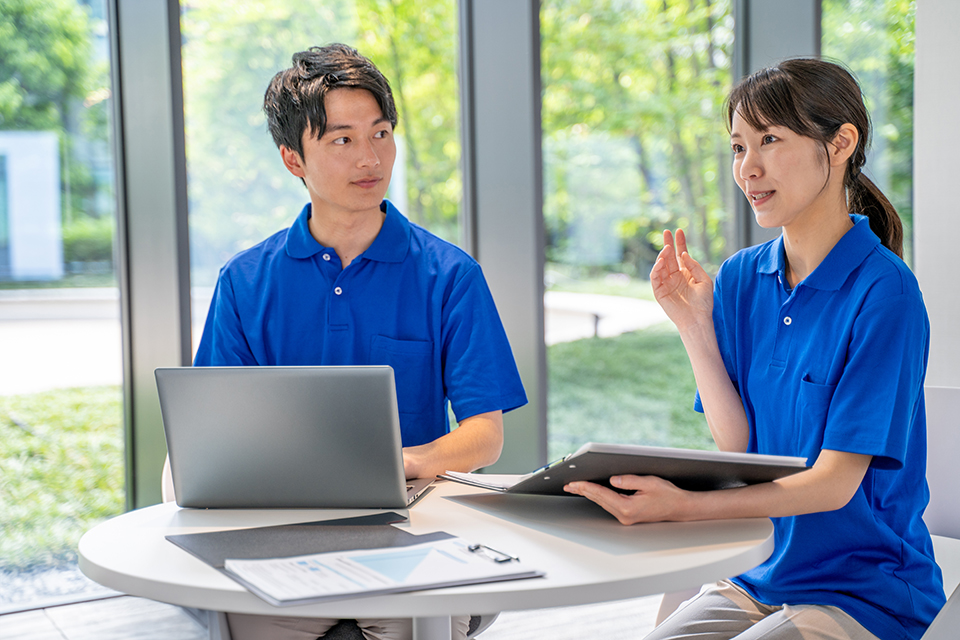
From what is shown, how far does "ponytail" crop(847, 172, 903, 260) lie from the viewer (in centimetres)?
149

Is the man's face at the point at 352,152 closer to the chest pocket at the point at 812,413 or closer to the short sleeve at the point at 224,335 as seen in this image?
the short sleeve at the point at 224,335

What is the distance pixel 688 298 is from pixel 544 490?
21.5 inches

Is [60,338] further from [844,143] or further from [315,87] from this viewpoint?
[844,143]

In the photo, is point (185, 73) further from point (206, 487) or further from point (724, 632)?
point (724, 632)

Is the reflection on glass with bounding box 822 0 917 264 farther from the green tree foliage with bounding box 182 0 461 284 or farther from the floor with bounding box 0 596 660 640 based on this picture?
the floor with bounding box 0 596 660 640

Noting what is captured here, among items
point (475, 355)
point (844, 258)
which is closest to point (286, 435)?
point (475, 355)

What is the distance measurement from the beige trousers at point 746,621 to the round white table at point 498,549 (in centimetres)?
22

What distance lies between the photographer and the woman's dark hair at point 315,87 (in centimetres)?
170

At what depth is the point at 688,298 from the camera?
1627mm

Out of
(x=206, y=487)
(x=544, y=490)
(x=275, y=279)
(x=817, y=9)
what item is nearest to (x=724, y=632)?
(x=544, y=490)

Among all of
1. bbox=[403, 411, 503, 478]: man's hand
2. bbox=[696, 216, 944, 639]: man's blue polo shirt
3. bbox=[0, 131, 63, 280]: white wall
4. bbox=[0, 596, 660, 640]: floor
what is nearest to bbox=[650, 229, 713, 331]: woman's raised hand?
bbox=[696, 216, 944, 639]: man's blue polo shirt

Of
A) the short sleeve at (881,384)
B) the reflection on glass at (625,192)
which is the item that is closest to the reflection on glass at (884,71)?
the reflection on glass at (625,192)

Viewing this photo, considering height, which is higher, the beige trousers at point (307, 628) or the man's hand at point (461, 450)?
the man's hand at point (461, 450)

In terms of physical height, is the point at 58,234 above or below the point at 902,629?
above
